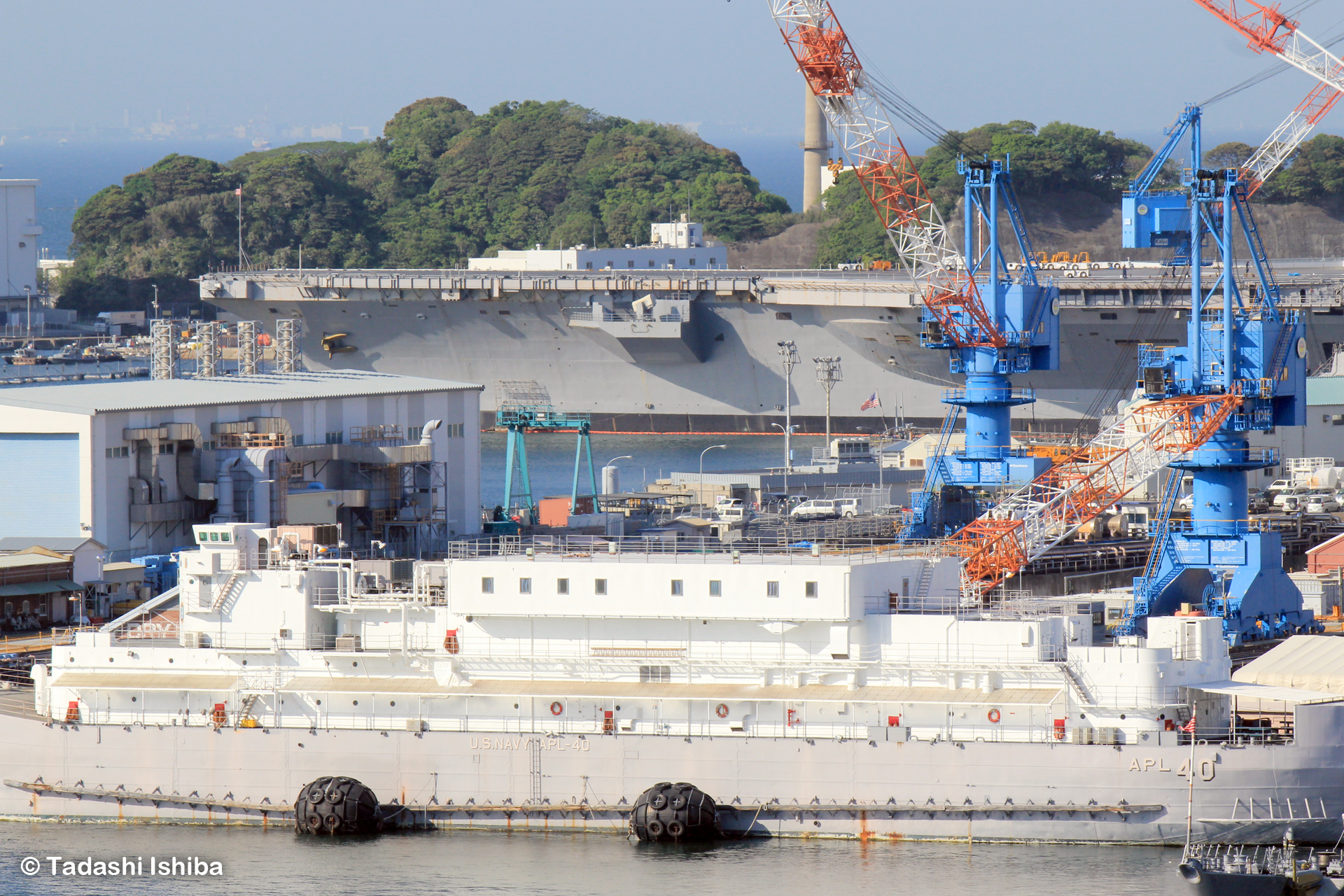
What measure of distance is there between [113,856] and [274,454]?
18.3m

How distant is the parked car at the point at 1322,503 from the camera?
5584 centimetres

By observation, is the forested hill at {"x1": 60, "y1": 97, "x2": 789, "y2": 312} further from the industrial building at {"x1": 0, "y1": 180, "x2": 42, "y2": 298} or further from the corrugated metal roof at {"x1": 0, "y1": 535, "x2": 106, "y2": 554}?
the corrugated metal roof at {"x1": 0, "y1": 535, "x2": 106, "y2": 554}

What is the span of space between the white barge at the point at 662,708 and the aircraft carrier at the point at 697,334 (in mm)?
48651

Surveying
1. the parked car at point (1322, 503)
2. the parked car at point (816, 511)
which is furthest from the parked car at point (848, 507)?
the parked car at point (1322, 503)

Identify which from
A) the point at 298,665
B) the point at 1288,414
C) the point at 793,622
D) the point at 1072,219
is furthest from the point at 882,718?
the point at 1072,219

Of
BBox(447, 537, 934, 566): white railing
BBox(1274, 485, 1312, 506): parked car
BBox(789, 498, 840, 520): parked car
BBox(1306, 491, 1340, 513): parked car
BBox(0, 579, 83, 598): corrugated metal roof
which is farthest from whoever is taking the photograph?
BBox(1274, 485, 1312, 506): parked car

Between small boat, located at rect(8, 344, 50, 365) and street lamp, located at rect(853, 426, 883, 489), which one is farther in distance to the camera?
small boat, located at rect(8, 344, 50, 365)

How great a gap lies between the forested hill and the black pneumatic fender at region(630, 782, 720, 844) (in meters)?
108

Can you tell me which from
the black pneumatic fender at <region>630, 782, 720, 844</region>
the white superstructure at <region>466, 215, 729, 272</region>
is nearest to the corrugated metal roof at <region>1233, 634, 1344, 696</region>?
the black pneumatic fender at <region>630, 782, 720, 844</region>

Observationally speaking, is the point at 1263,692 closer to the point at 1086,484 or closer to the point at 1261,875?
the point at 1261,875

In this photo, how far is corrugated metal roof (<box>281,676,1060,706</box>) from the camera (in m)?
28.1

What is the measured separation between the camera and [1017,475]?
1908 inches

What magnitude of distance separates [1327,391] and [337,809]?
45.5 m

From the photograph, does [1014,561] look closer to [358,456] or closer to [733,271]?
[358,456]
